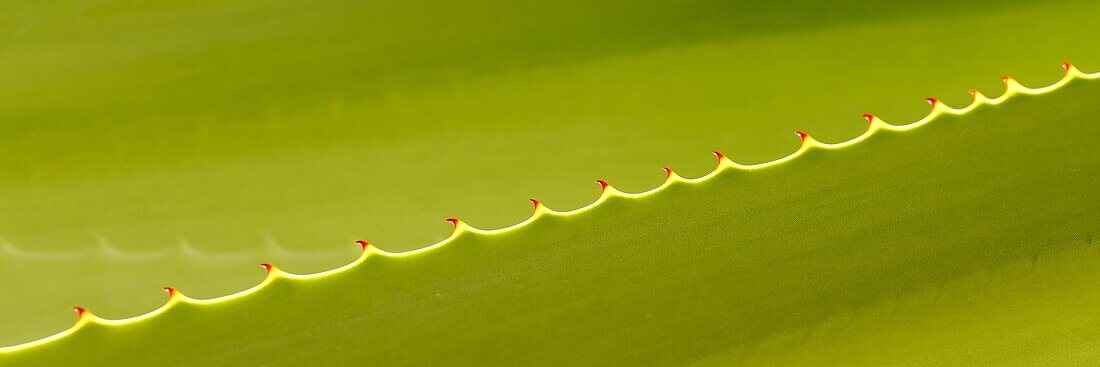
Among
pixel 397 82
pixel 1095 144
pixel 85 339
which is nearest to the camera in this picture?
pixel 85 339

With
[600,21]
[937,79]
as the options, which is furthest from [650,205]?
[937,79]

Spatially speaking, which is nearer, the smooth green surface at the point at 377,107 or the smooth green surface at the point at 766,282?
the smooth green surface at the point at 766,282

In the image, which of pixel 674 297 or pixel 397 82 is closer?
pixel 674 297

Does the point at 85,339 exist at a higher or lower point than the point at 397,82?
lower

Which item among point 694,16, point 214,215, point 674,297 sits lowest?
point 674,297

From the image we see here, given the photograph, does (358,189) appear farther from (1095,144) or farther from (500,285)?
(1095,144)
